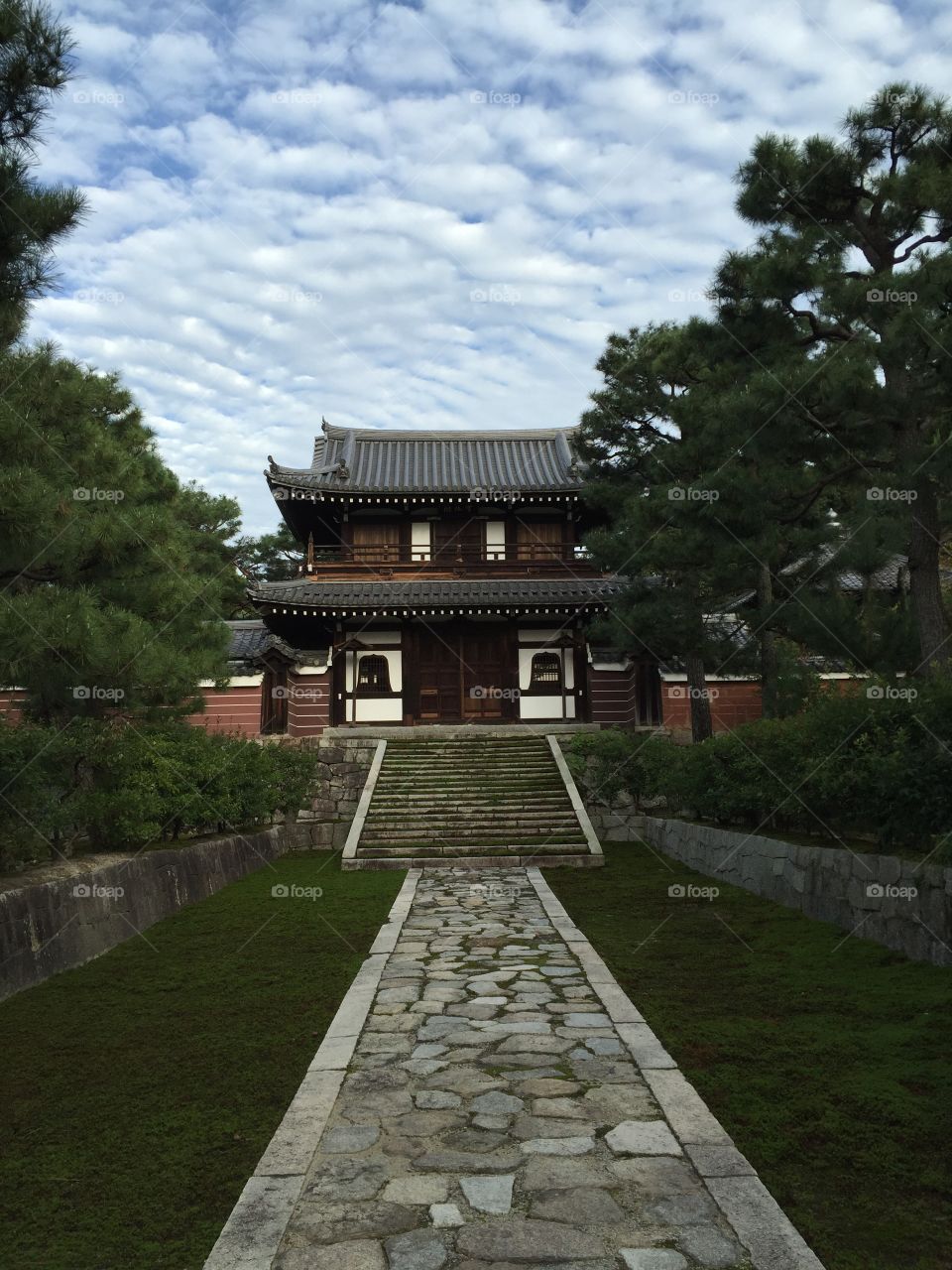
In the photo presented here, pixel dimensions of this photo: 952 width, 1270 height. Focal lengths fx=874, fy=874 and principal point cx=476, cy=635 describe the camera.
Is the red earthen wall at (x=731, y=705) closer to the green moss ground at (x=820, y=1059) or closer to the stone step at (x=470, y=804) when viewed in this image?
the stone step at (x=470, y=804)

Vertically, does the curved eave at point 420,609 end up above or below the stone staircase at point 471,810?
above

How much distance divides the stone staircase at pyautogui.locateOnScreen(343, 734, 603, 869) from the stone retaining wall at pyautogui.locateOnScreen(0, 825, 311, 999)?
340 cm

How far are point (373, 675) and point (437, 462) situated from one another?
24.5 feet

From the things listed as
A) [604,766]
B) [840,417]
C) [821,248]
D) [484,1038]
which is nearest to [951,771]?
[484,1038]

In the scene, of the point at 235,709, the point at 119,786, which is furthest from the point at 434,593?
the point at 119,786

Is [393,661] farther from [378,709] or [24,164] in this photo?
[24,164]

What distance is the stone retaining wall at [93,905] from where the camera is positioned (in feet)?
20.8

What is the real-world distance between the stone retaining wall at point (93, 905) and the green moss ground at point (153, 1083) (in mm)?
181

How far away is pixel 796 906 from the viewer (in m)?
8.52

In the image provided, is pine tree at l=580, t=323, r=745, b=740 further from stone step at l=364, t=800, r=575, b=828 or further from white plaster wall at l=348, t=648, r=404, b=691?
white plaster wall at l=348, t=648, r=404, b=691

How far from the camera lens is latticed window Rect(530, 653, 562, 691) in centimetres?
2278

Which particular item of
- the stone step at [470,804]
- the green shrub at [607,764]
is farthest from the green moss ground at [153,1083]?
the green shrub at [607,764]

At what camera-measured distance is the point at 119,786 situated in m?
9.95

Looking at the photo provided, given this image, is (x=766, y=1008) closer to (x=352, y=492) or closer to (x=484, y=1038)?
(x=484, y=1038)
